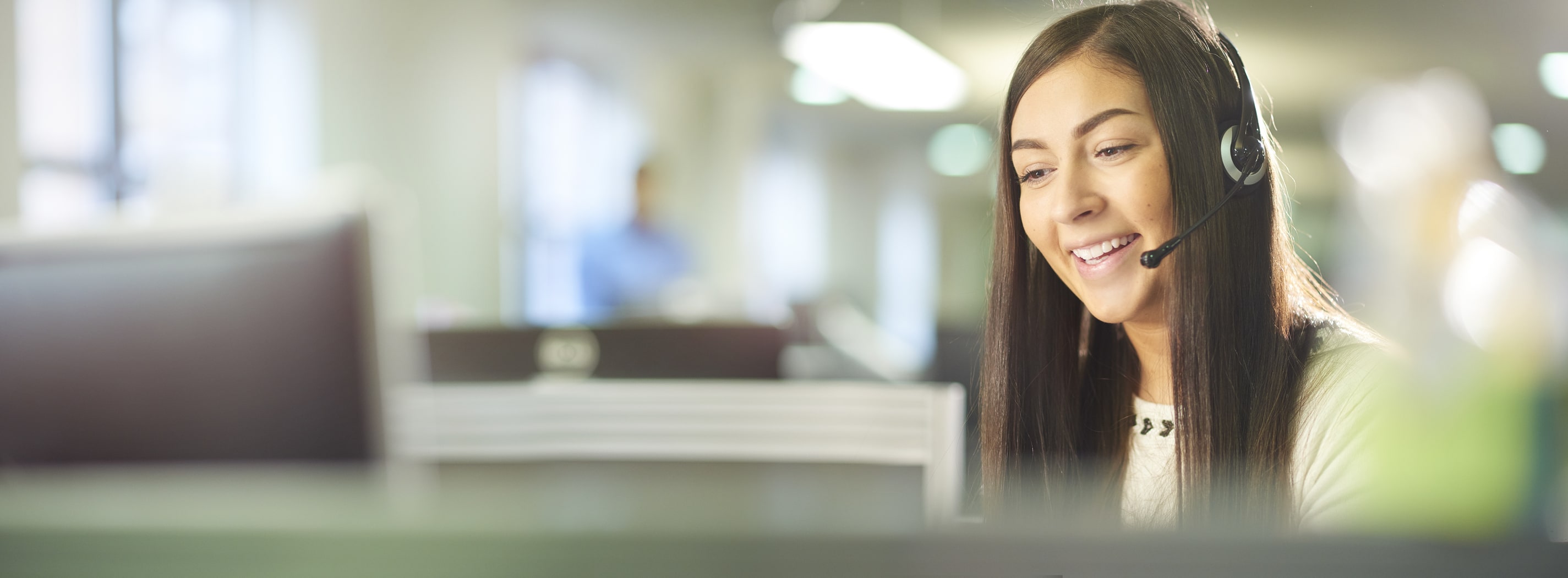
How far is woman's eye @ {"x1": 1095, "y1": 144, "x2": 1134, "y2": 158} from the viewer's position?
0.35 metres

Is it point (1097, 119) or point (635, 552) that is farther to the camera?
point (1097, 119)

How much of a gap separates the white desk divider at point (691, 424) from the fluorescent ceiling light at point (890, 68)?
147 millimetres

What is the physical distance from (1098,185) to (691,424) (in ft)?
2.38

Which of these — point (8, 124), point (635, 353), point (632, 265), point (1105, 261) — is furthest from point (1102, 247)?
point (632, 265)

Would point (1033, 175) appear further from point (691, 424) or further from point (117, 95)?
point (117, 95)

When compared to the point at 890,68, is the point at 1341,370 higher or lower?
lower

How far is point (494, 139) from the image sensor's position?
4.92 m

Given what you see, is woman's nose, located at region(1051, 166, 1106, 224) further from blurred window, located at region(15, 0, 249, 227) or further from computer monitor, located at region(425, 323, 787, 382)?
blurred window, located at region(15, 0, 249, 227)

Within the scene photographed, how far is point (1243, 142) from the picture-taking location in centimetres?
36

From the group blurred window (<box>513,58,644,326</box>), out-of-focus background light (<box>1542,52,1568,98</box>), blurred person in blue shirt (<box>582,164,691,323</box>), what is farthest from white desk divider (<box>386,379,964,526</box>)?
blurred window (<box>513,58,644,326</box>)

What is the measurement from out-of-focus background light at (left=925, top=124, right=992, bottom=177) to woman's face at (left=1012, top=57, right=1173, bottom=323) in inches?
2.0

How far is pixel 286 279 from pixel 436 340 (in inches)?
44.3

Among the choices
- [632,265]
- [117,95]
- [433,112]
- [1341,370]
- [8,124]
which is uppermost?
[433,112]

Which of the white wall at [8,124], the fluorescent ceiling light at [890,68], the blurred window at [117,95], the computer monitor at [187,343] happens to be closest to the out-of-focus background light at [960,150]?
the fluorescent ceiling light at [890,68]
